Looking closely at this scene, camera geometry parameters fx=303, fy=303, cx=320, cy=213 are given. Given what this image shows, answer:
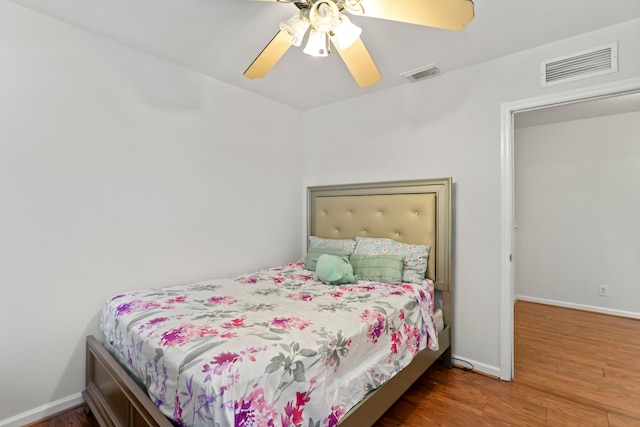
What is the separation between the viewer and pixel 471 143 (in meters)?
2.50

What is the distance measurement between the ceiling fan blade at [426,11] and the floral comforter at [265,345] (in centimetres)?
151

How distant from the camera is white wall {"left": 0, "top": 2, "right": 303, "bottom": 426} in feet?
5.85

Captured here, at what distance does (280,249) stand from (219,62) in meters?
1.89

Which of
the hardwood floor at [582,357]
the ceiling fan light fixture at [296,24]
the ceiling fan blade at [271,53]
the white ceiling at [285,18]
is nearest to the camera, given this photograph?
the ceiling fan light fixture at [296,24]

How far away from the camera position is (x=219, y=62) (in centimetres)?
243

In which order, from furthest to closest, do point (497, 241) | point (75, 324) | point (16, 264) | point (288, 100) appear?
1. point (288, 100)
2. point (497, 241)
3. point (75, 324)
4. point (16, 264)

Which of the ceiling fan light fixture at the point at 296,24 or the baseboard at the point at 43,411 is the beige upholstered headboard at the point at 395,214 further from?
the baseboard at the point at 43,411

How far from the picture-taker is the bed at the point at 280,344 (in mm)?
1141

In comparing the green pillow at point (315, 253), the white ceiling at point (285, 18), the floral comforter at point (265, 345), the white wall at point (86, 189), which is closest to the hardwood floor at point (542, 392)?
the floral comforter at point (265, 345)

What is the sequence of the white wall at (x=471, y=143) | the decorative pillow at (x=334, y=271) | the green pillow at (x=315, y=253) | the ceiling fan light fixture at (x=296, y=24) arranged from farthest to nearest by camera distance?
the green pillow at (x=315, y=253) < the decorative pillow at (x=334, y=271) < the white wall at (x=471, y=143) < the ceiling fan light fixture at (x=296, y=24)

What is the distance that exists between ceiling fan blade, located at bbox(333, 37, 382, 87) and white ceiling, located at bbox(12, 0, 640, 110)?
1.04ft

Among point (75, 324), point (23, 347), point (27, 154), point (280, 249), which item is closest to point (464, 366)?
point (280, 249)

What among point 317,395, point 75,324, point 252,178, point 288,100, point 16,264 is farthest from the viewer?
point 288,100

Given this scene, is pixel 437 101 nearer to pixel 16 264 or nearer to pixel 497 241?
pixel 497 241
